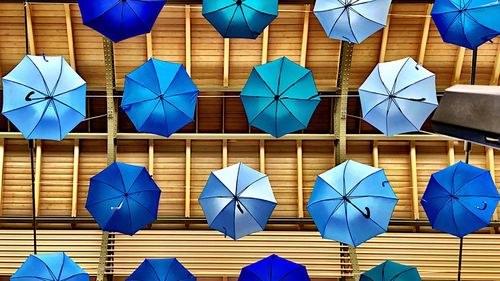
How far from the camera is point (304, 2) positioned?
51.6 feet

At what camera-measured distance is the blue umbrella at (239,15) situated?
12.6 metres

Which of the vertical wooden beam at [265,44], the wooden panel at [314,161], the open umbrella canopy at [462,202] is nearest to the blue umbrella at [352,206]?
the open umbrella canopy at [462,202]

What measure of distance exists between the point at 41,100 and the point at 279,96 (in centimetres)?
567

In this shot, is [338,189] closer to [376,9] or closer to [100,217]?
[376,9]

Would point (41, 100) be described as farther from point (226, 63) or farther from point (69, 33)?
point (226, 63)

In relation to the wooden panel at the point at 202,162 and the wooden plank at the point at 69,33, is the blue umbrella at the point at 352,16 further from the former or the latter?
the wooden plank at the point at 69,33

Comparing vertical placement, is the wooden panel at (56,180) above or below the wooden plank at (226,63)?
below

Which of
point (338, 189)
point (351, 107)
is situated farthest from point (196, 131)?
point (338, 189)

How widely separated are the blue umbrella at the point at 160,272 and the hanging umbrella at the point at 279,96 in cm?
444

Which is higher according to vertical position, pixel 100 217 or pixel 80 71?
pixel 80 71

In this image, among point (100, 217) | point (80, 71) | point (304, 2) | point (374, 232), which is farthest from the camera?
point (80, 71)

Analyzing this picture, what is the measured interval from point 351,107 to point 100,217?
877 centimetres

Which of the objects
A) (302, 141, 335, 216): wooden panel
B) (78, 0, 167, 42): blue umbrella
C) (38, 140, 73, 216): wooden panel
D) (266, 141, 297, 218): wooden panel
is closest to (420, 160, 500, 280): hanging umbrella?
Result: (302, 141, 335, 216): wooden panel

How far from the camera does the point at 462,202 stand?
44.8 ft
